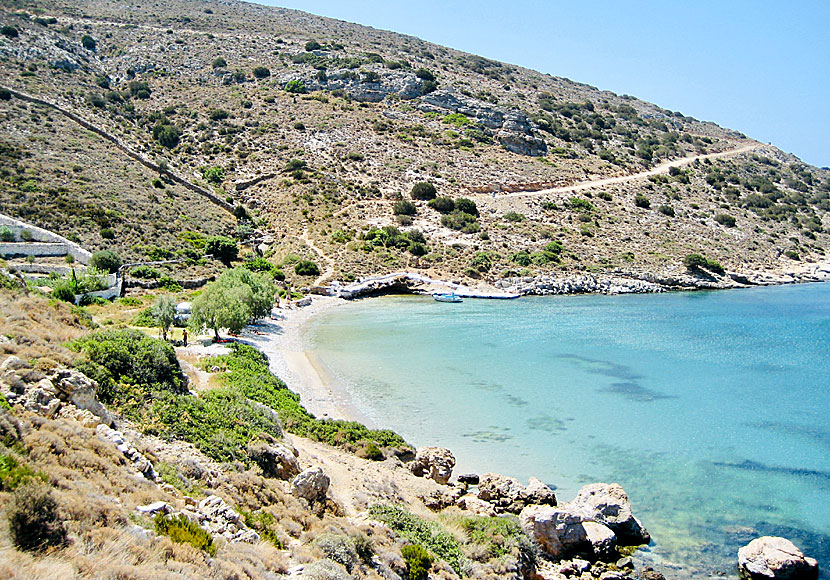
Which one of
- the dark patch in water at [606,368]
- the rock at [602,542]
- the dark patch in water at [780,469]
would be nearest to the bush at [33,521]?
the rock at [602,542]

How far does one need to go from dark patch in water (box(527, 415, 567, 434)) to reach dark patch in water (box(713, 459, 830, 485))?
6.11 metres

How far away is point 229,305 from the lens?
35.2m

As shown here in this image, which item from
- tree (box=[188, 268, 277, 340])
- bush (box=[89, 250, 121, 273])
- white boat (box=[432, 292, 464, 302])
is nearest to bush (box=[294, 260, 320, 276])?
white boat (box=[432, 292, 464, 302])

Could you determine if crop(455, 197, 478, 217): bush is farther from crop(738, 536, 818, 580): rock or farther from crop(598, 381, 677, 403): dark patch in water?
crop(738, 536, 818, 580): rock

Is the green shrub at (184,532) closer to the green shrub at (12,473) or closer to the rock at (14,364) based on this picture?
the green shrub at (12,473)

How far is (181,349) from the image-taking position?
96.6ft

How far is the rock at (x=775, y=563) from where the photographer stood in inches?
564

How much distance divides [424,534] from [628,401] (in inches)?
743

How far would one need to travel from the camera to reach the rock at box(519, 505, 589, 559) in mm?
15375

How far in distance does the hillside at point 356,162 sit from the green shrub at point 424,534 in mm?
45170

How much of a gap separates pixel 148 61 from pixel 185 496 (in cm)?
10415

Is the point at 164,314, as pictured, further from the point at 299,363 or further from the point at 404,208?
the point at 404,208

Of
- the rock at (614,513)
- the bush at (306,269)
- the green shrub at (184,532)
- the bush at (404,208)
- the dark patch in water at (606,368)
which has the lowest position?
the bush at (306,269)

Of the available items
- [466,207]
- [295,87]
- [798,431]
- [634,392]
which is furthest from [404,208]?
[798,431]
